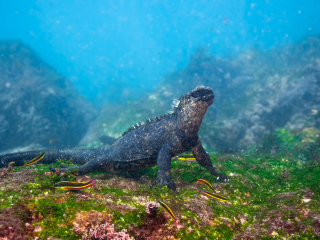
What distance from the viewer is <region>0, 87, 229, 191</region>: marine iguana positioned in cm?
469

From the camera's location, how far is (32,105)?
1931 cm

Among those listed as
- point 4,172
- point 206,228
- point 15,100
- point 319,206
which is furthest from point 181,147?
point 15,100

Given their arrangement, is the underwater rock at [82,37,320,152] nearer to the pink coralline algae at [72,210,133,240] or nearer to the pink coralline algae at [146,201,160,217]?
the pink coralline algae at [146,201,160,217]

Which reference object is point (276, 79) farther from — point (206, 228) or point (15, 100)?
point (15, 100)

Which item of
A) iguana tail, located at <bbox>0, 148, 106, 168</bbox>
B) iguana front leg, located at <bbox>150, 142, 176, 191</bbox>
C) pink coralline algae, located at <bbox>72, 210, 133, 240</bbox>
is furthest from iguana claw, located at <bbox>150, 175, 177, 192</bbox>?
iguana tail, located at <bbox>0, 148, 106, 168</bbox>

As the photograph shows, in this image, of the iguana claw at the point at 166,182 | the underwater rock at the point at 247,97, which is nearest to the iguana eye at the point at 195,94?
the iguana claw at the point at 166,182

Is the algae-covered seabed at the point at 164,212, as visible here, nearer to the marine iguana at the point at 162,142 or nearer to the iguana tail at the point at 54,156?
the marine iguana at the point at 162,142

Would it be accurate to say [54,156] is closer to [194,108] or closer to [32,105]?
[194,108]

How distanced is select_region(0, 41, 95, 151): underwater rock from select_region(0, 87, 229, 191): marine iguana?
14.5 metres

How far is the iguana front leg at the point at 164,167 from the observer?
4062mm

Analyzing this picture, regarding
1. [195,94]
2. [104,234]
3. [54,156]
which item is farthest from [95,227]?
[54,156]

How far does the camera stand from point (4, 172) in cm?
401

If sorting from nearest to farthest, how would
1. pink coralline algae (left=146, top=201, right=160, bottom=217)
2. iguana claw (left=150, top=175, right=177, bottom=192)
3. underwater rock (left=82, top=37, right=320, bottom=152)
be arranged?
pink coralline algae (left=146, top=201, right=160, bottom=217)
iguana claw (left=150, top=175, right=177, bottom=192)
underwater rock (left=82, top=37, right=320, bottom=152)

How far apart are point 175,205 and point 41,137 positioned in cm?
2134
